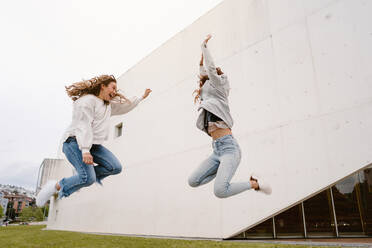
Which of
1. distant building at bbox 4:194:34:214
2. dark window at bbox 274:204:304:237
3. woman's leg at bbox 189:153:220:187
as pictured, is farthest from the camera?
distant building at bbox 4:194:34:214

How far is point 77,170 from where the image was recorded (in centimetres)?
A: 271

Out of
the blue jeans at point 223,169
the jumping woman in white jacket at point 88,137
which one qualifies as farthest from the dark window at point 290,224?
the jumping woman in white jacket at point 88,137

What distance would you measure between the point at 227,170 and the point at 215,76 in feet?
3.29

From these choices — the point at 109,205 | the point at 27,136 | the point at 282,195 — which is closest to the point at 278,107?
the point at 282,195

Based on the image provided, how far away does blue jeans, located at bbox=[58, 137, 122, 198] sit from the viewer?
269 centimetres

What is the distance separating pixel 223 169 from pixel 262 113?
139 inches

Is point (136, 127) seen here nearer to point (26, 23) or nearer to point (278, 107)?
point (26, 23)

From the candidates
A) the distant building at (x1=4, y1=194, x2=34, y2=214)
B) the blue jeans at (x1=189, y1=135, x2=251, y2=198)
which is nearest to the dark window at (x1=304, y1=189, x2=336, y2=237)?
the blue jeans at (x1=189, y1=135, x2=251, y2=198)

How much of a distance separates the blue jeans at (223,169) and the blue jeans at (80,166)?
97 centimetres

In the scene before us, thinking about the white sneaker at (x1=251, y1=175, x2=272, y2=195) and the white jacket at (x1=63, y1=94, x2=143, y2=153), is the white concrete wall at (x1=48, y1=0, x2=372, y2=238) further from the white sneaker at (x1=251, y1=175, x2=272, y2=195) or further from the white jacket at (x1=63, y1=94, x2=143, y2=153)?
the white jacket at (x1=63, y1=94, x2=143, y2=153)

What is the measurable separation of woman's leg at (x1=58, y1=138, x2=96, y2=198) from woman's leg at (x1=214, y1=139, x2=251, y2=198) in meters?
1.33

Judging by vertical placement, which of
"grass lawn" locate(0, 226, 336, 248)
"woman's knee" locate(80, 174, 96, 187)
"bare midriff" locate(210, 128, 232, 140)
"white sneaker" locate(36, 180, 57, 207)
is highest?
"bare midriff" locate(210, 128, 232, 140)

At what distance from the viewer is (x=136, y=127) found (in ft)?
32.9

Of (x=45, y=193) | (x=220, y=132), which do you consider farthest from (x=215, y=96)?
(x=45, y=193)
